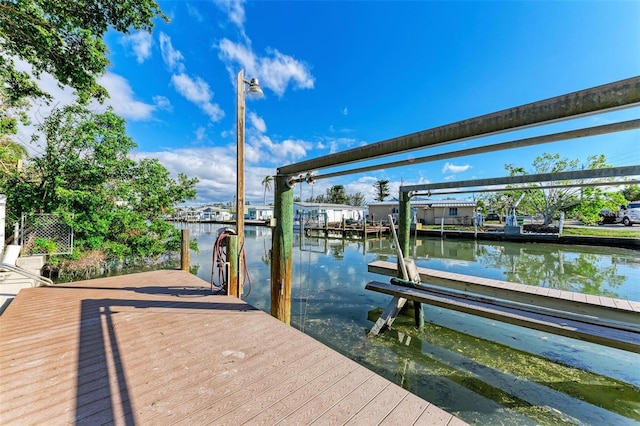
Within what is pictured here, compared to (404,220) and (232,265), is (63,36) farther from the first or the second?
(404,220)

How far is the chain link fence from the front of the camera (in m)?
7.09

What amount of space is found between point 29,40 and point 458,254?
15.7 metres

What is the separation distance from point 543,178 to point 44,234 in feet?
37.7

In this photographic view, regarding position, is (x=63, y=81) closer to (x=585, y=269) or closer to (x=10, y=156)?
(x=10, y=156)

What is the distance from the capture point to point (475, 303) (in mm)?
3785

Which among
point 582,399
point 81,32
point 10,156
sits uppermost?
point 81,32

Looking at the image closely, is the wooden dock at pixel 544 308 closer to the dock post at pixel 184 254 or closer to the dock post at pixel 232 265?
the dock post at pixel 232 265

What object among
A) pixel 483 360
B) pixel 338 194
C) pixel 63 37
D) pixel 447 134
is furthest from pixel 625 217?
pixel 338 194

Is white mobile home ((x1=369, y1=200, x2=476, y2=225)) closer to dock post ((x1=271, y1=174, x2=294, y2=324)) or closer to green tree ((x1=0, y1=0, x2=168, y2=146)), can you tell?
dock post ((x1=271, y1=174, x2=294, y2=324))

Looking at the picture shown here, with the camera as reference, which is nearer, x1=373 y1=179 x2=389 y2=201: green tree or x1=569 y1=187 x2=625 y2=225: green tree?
x1=569 y1=187 x2=625 y2=225: green tree

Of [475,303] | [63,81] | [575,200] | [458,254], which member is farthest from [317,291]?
[575,200]

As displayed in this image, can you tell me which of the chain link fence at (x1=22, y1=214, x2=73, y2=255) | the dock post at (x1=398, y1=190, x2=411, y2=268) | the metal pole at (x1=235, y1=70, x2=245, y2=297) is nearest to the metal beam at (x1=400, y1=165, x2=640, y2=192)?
the dock post at (x1=398, y1=190, x2=411, y2=268)

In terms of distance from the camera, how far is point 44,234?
729 centimetres

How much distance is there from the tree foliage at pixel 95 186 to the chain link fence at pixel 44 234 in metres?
0.28
